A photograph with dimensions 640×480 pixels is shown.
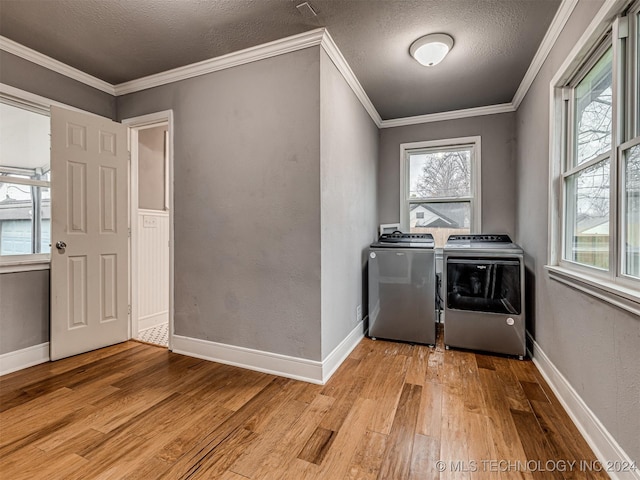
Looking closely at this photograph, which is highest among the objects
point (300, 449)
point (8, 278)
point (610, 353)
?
point (8, 278)

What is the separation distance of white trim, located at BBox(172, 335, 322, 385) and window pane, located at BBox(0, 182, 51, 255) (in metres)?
1.36

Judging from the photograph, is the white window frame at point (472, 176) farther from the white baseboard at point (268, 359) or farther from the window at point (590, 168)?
the white baseboard at point (268, 359)

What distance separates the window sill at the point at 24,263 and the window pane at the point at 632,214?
3.81m

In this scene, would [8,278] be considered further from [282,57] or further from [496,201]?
[496,201]

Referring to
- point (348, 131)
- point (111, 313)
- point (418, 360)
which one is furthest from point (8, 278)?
point (418, 360)

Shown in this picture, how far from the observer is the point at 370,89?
117 inches

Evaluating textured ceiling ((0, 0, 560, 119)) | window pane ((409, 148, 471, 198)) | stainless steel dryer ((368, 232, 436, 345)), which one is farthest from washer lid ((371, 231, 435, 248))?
textured ceiling ((0, 0, 560, 119))

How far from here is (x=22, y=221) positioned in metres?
2.44

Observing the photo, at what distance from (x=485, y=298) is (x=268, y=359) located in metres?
1.97

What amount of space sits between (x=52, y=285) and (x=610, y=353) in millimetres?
3652

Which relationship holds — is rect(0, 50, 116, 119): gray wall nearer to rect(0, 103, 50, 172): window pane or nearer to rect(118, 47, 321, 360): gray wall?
rect(0, 103, 50, 172): window pane

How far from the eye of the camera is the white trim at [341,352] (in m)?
2.23

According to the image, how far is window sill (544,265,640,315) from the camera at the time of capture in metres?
1.21

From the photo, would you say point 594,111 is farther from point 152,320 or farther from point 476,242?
point 152,320
